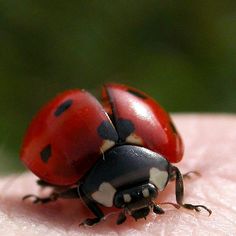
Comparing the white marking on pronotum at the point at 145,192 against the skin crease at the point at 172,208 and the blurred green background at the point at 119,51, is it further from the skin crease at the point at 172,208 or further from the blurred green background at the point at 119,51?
the blurred green background at the point at 119,51

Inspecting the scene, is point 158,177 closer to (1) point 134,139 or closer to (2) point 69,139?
(1) point 134,139

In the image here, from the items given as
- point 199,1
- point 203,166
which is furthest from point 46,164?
point 199,1

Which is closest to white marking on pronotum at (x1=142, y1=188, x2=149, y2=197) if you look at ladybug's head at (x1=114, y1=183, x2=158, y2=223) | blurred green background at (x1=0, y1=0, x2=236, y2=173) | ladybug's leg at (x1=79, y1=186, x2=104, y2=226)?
ladybug's head at (x1=114, y1=183, x2=158, y2=223)

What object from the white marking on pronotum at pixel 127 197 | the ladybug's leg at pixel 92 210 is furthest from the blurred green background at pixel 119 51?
the white marking on pronotum at pixel 127 197

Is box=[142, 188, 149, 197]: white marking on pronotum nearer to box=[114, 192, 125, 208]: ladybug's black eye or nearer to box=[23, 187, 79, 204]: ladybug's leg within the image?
box=[114, 192, 125, 208]: ladybug's black eye

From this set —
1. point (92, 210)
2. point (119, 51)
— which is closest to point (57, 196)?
point (92, 210)

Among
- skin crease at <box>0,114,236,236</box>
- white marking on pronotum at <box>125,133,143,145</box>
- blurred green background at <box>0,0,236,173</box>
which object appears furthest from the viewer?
blurred green background at <box>0,0,236,173</box>

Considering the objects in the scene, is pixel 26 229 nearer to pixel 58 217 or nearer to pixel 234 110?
pixel 58 217
